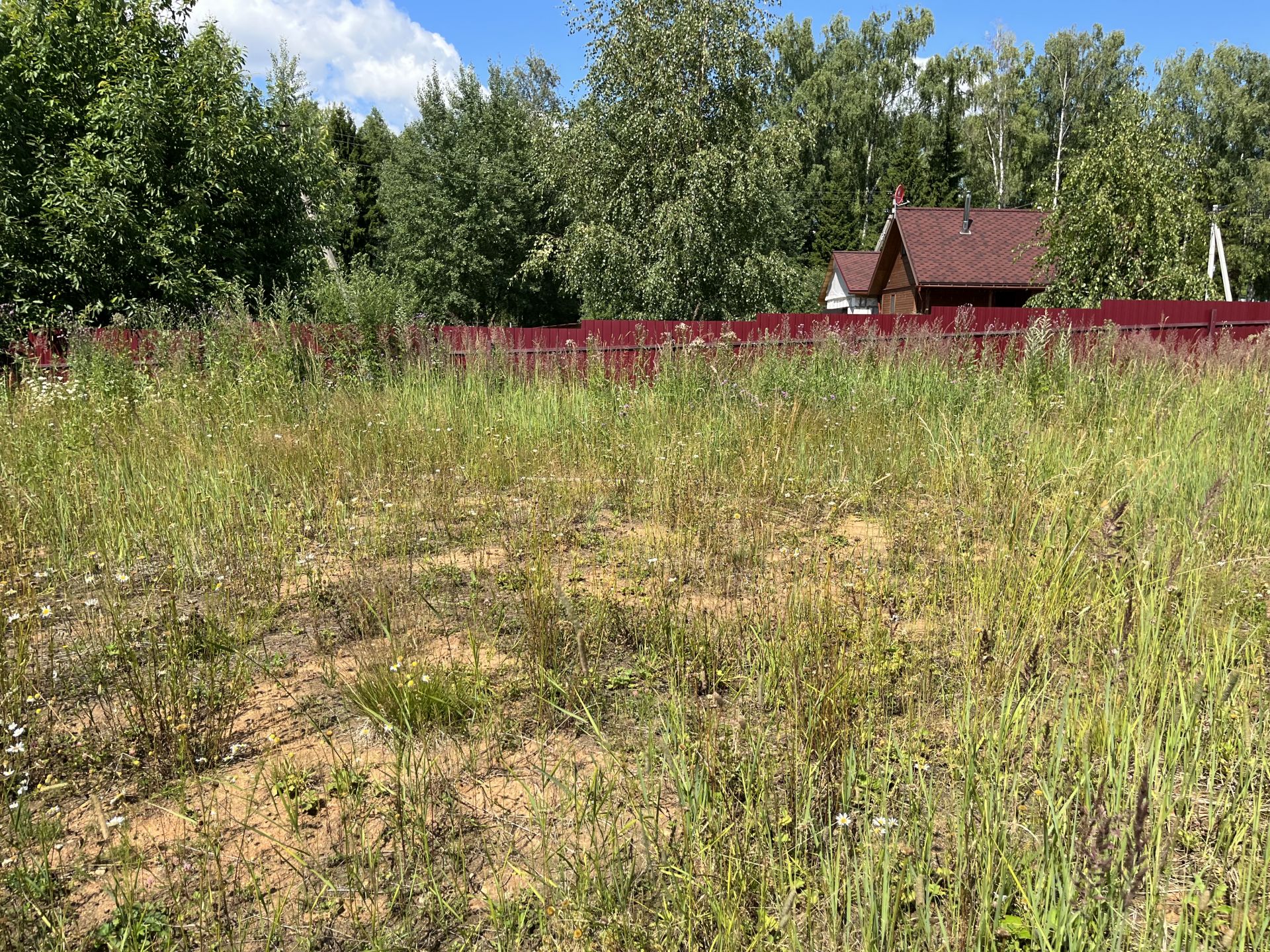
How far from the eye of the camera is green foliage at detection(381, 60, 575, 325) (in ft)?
92.6

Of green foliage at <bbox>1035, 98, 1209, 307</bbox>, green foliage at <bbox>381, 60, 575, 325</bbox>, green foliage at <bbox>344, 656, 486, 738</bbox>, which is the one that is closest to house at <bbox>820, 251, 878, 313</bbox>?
green foliage at <bbox>381, 60, 575, 325</bbox>

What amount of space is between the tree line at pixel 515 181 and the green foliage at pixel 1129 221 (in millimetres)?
47

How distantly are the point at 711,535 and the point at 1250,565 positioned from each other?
1922 mm

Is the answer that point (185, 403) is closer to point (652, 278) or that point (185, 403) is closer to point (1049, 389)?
point (1049, 389)

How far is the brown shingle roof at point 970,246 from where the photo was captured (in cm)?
2447

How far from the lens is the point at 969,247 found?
84.3 ft

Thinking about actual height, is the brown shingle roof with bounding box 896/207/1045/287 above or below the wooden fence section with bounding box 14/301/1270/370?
above

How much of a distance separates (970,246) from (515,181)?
16061 mm

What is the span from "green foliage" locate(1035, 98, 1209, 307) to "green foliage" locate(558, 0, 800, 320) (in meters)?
6.27

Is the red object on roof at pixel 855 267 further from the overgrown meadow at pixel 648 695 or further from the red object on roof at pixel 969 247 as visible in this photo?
the overgrown meadow at pixel 648 695

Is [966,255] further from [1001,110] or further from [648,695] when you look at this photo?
[648,695]

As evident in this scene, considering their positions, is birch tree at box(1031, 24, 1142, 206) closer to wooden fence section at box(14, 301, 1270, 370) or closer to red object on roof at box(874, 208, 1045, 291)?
red object on roof at box(874, 208, 1045, 291)

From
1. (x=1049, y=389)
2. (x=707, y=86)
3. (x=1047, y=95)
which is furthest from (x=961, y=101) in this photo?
(x=1049, y=389)

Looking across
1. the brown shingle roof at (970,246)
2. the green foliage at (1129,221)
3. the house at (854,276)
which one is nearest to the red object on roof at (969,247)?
the brown shingle roof at (970,246)
